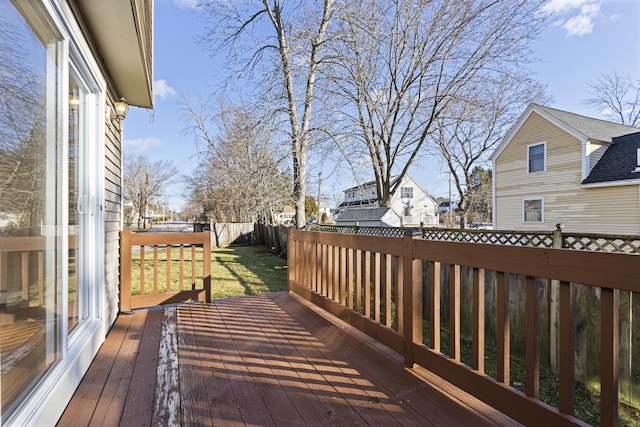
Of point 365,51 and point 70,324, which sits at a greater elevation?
point 365,51

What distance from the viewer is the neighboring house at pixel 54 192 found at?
127 cm

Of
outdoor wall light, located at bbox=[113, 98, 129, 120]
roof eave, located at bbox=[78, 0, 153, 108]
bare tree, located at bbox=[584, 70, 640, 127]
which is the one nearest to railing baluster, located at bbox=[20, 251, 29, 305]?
roof eave, located at bbox=[78, 0, 153, 108]

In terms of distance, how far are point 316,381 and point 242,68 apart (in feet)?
25.8

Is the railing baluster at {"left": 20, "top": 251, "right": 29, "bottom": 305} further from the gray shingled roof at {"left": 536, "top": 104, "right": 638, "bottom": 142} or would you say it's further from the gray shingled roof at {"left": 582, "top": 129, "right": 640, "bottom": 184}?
the gray shingled roof at {"left": 536, "top": 104, "right": 638, "bottom": 142}

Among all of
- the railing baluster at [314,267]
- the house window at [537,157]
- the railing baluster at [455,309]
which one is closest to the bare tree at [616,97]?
the house window at [537,157]

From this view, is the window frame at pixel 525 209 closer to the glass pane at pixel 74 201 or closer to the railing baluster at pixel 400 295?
the railing baluster at pixel 400 295

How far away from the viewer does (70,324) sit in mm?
1996

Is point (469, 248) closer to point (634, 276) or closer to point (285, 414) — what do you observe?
point (634, 276)

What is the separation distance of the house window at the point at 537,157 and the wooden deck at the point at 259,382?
1133 cm

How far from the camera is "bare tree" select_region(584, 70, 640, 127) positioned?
14.6 metres

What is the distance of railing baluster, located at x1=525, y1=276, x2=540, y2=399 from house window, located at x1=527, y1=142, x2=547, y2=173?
1186 centimetres

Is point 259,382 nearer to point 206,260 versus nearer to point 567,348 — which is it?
point 567,348

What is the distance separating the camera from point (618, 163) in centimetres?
950

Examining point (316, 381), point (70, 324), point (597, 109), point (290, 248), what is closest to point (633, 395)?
point (316, 381)
